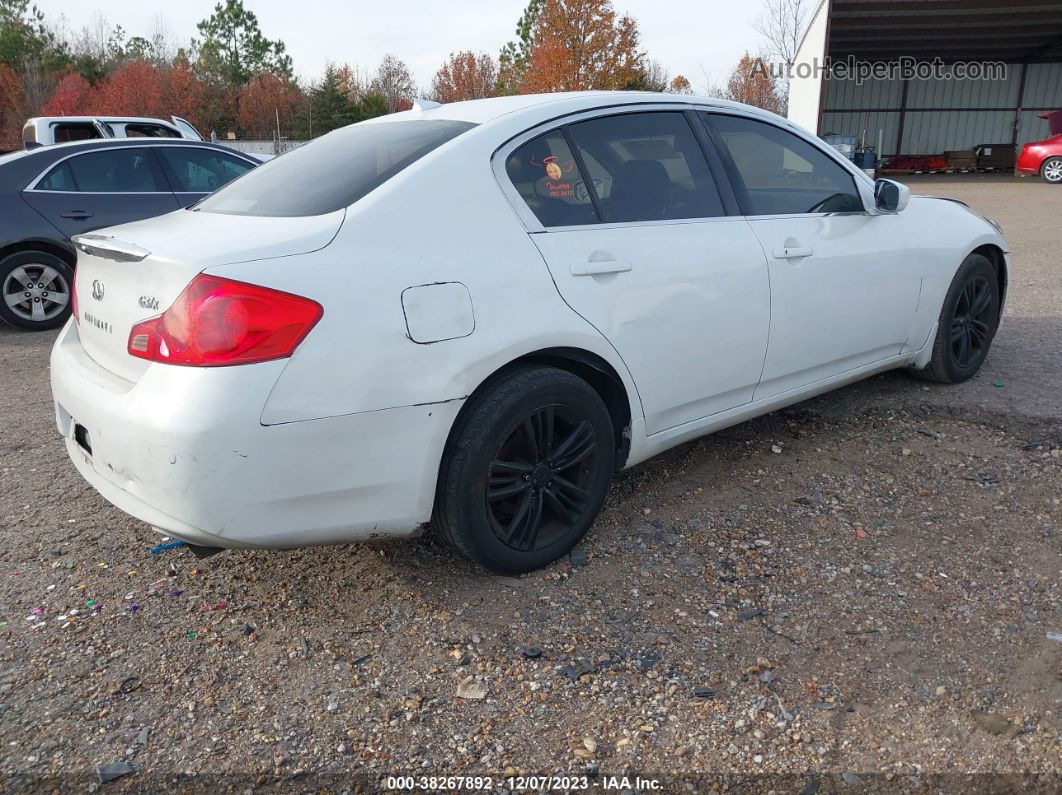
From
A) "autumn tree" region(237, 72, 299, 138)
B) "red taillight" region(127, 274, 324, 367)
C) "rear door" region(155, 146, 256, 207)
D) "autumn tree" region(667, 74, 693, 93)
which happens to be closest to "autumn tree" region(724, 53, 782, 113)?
"autumn tree" region(667, 74, 693, 93)

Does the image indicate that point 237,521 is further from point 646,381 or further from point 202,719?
point 646,381

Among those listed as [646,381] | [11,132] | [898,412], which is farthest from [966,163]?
[11,132]

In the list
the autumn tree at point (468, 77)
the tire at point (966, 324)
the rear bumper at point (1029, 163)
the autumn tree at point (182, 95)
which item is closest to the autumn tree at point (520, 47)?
the autumn tree at point (468, 77)

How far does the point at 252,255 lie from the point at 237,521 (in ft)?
2.43

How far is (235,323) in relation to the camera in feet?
7.36

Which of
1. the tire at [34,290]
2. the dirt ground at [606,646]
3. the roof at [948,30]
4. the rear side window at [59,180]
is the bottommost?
the dirt ground at [606,646]

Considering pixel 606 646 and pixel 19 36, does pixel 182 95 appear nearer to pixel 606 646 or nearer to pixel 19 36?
pixel 19 36

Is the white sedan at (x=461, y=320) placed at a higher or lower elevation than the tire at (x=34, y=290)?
higher

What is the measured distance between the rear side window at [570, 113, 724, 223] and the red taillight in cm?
126

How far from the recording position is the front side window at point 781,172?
A: 3.59 m

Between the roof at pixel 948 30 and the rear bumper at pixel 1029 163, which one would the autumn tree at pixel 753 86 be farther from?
the rear bumper at pixel 1029 163

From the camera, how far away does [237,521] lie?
232 cm

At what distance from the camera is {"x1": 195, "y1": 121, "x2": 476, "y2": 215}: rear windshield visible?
2.74 metres

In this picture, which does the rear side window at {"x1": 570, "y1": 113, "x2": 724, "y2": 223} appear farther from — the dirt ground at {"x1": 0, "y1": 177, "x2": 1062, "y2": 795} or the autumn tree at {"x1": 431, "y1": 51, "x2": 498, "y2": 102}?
the autumn tree at {"x1": 431, "y1": 51, "x2": 498, "y2": 102}
